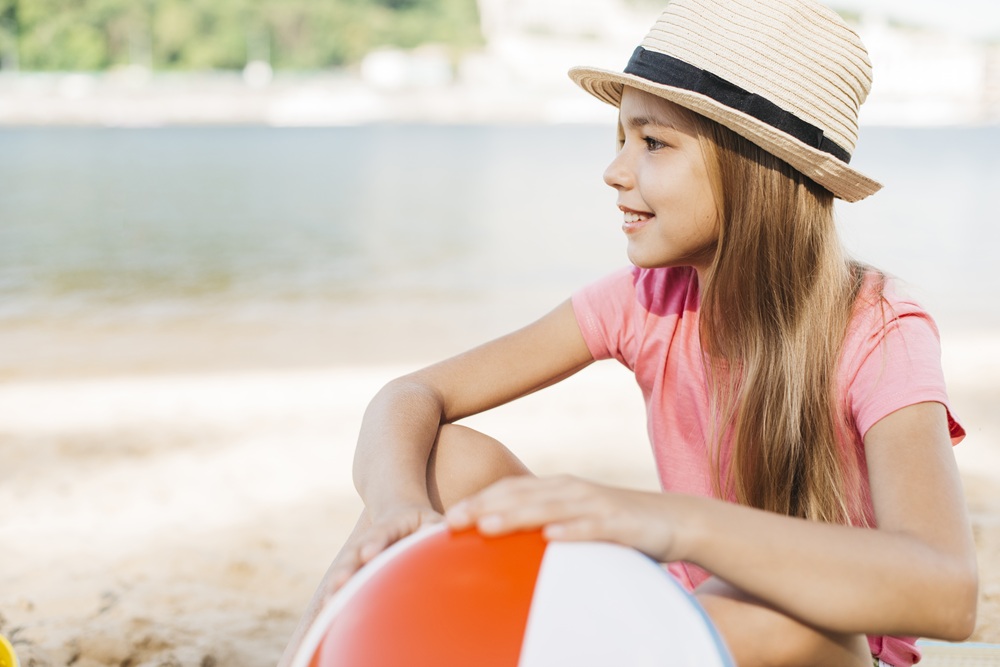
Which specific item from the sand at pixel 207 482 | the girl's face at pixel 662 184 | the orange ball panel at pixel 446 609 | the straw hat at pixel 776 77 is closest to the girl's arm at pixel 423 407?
the orange ball panel at pixel 446 609

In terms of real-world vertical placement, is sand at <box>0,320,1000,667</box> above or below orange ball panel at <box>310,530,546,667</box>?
below

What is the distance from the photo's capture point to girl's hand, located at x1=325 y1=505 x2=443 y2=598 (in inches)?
57.0

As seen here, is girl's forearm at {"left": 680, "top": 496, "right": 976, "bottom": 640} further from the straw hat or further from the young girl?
the straw hat

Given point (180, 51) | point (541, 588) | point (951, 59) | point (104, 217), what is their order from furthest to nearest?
point (951, 59), point (180, 51), point (104, 217), point (541, 588)

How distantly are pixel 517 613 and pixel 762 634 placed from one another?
0.36 metres

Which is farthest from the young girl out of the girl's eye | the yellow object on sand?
the yellow object on sand

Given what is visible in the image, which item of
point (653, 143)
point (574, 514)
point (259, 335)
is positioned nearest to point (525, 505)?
point (574, 514)

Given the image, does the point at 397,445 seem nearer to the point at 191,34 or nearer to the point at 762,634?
the point at 762,634

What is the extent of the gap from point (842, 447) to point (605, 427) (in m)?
3.57

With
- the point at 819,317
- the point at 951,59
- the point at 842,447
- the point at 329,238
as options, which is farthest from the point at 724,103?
the point at 951,59

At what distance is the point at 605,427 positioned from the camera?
5391 mm

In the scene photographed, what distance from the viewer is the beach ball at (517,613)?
3.89 ft

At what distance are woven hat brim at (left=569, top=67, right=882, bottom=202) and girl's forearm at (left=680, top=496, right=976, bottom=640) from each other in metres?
0.69

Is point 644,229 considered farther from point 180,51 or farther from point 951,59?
point 951,59
